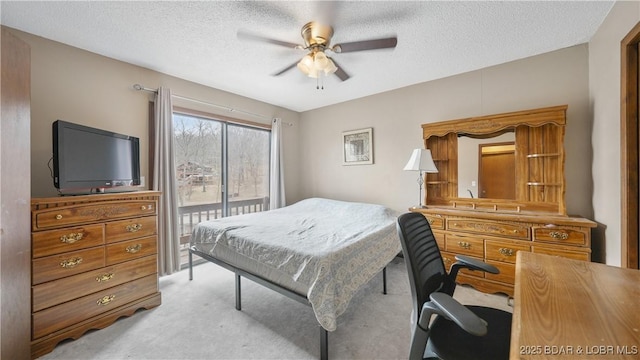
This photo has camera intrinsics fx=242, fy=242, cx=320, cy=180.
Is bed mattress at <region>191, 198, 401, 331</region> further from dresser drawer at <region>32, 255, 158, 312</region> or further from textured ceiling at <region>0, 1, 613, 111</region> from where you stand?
textured ceiling at <region>0, 1, 613, 111</region>

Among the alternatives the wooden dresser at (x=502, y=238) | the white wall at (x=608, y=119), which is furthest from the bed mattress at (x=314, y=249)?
the white wall at (x=608, y=119)

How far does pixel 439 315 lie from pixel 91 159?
2.84m

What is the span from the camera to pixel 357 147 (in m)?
3.97

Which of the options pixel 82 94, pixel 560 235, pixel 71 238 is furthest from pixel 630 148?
pixel 82 94

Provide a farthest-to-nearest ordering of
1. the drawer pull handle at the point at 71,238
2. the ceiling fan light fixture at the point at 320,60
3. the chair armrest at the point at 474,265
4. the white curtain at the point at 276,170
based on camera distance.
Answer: the white curtain at the point at 276,170
the ceiling fan light fixture at the point at 320,60
the drawer pull handle at the point at 71,238
the chair armrest at the point at 474,265

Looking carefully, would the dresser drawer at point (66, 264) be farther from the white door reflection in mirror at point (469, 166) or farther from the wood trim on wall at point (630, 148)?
the wood trim on wall at point (630, 148)

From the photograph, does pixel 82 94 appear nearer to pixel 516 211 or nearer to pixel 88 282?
pixel 88 282

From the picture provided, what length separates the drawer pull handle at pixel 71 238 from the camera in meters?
1.81

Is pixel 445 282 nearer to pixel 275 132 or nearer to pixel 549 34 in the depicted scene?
pixel 549 34

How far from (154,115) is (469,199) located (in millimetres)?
3926

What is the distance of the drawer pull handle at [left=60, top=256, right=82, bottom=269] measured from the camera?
1815mm

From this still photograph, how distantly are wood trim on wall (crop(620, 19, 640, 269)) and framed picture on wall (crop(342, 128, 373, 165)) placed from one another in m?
2.49

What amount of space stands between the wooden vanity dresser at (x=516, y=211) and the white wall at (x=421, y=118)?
0.19 metres

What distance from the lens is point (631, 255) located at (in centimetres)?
159
